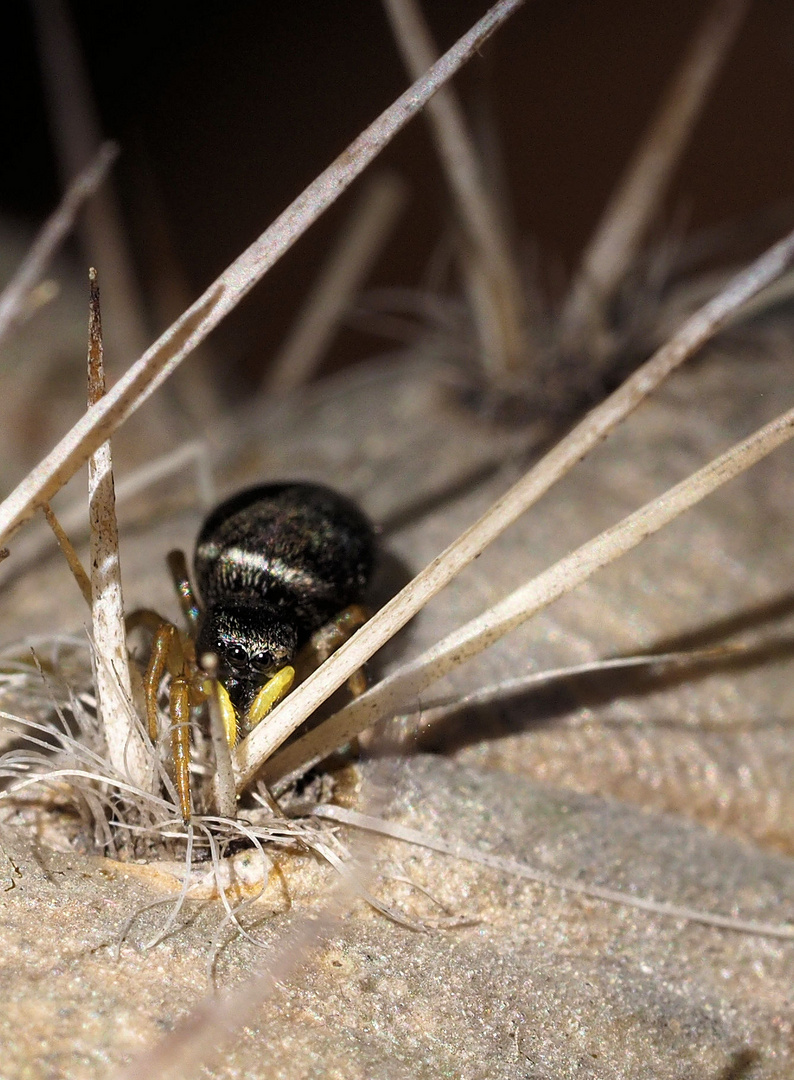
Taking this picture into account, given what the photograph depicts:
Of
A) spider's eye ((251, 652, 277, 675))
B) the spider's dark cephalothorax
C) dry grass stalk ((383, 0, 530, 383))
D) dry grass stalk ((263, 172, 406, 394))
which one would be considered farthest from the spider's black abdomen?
dry grass stalk ((263, 172, 406, 394))

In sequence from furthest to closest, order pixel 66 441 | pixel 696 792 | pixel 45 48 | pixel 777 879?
pixel 45 48
pixel 696 792
pixel 777 879
pixel 66 441

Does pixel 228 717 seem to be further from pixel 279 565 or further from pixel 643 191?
pixel 643 191

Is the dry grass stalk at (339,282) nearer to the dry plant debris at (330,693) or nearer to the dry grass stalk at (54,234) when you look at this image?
the dry grass stalk at (54,234)

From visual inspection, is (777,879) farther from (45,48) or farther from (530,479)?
(45,48)

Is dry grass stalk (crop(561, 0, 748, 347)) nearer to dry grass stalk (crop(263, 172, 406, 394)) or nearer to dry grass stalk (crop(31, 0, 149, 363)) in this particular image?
dry grass stalk (crop(263, 172, 406, 394))

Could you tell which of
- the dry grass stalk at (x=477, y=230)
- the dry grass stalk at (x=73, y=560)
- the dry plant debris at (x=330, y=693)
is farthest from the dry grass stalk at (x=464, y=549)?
the dry grass stalk at (x=477, y=230)

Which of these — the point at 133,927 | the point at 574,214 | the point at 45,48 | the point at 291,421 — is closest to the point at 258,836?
the point at 133,927

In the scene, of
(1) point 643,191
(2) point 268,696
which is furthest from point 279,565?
(1) point 643,191
